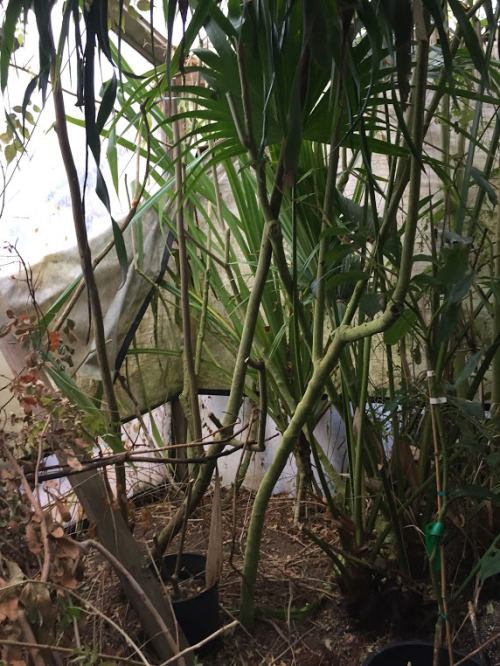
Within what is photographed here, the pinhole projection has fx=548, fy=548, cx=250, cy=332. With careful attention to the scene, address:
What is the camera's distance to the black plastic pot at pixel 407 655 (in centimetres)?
→ 96

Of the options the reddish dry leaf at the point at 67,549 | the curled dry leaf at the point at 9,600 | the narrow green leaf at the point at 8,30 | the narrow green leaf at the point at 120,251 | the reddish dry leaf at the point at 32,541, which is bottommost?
the curled dry leaf at the point at 9,600

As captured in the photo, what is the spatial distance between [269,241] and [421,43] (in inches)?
15.5

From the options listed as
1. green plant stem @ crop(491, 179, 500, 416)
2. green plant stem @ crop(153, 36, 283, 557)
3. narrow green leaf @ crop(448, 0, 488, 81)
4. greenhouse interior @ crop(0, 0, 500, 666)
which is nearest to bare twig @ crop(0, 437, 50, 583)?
greenhouse interior @ crop(0, 0, 500, 666)

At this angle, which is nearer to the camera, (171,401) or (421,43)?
(421,43)

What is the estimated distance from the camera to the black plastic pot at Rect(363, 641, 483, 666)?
0.96 meters

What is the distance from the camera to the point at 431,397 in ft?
2.90

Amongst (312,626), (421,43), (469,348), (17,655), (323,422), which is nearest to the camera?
(17,655)

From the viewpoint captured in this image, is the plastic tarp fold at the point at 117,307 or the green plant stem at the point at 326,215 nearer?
the green plant stem at the point at 326,215

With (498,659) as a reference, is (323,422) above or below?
above

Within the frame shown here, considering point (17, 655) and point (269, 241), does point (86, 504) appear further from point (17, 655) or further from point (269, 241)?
point (269, 241)

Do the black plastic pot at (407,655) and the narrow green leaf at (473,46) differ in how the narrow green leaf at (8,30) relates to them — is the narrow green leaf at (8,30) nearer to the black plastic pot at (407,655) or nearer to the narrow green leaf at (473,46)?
the narrow green leaf at (473,46)

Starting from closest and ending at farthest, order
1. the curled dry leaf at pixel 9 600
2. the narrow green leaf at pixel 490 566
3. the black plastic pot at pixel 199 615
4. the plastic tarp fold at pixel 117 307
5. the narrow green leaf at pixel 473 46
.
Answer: the curled dry leaf at pixel 9 600 → the narrow green leaf at pixel 473 46 → the narrow green leaf at pixel 490 566 → the black plastic pot at pixel 199 615 → the plastic tarp fold at pixel 117 307

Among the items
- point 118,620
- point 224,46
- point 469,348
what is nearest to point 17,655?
point 118,620

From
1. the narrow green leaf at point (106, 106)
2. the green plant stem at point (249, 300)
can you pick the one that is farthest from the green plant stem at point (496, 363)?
the narrow green leaf at point (106, 106)
